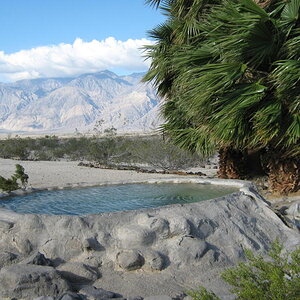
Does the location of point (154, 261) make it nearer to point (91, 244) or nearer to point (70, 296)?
point (91, 244)

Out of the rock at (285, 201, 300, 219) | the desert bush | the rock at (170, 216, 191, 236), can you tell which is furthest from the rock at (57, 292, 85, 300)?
the desert bush

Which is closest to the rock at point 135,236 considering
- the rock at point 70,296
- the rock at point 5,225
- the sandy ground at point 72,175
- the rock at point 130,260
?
the rock at point 130,260

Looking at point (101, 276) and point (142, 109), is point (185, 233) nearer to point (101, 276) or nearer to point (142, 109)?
point (101, 276)

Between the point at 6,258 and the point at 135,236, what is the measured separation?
50.7 inches

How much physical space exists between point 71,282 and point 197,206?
5.58 ft

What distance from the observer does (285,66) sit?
6.47 metres

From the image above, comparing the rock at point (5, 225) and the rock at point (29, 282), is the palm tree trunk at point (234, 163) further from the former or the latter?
the rock at point (29, 282)

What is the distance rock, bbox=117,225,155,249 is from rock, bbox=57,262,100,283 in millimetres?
436

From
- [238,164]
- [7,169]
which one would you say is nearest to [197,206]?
[238,164]

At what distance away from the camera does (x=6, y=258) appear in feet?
13.8

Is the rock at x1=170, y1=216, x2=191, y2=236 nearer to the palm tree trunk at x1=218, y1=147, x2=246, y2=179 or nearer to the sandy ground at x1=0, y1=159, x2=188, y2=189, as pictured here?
the palm tree trunk at x1=218, y1=147, x2=246, y2=179

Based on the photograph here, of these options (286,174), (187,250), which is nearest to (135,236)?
(187,250)

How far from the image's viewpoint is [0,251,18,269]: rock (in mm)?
4172

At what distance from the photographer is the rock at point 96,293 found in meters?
3.74
